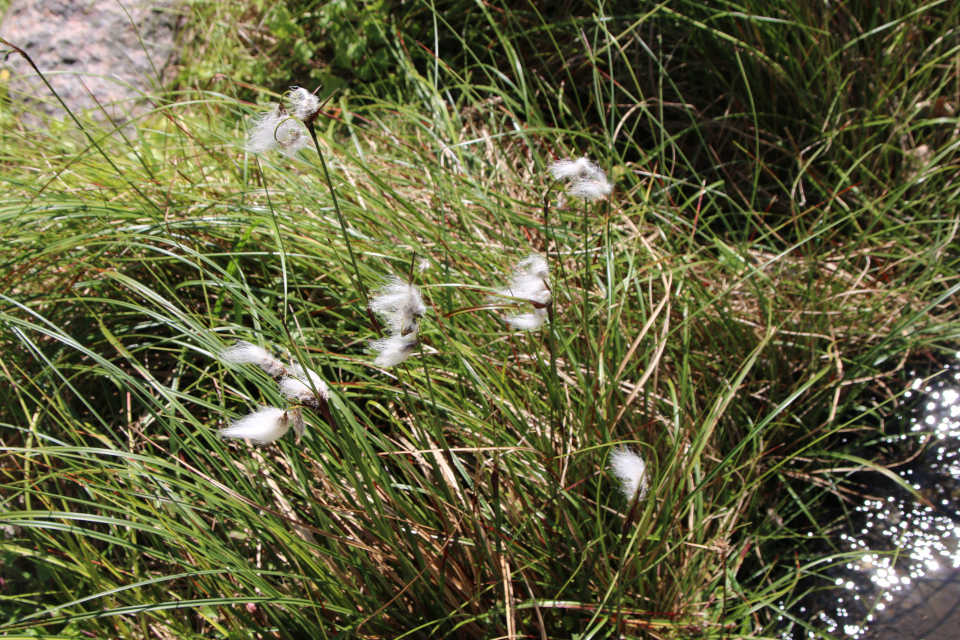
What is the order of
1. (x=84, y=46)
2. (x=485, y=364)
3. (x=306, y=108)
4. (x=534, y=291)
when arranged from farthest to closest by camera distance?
1. (x=84, y=46)
2. (x=485, y=364)
3. (x=534, y=291)
4. (x=306, y=108)

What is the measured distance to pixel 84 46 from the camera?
107 inches

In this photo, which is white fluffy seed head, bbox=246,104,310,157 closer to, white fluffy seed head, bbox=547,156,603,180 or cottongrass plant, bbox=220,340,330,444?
cottongrass plant, bbox=220,340,330,444

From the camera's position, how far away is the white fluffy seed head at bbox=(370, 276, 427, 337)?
0.76 meters

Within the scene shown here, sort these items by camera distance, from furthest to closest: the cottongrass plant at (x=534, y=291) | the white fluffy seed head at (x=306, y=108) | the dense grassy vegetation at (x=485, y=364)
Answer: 1. the dense grassy vegetation at (x=485, y=364)
2. the cottongrass plant at (x=534, y=291)
3. the white fluffy seed head at (x=306, y=108)

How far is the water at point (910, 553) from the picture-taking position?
1135 mm

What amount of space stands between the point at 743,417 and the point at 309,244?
1.10 meters

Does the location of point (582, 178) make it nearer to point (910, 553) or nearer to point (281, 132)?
point (281, 132)

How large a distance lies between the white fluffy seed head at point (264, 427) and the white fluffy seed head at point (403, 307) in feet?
0.58

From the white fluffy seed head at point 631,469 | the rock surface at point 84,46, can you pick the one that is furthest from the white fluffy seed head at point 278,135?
the rock surface at point 84,46

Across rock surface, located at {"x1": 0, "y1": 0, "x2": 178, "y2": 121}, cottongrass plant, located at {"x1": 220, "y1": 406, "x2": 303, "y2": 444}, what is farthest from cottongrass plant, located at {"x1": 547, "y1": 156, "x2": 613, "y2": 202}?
rock surface, located at {"x1": 0, "y1": 0, "x2": 178, "y2": 121}

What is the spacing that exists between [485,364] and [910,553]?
94cm

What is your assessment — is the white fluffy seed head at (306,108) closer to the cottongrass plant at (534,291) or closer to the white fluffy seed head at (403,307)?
the white fluffy seed head at (403,307)

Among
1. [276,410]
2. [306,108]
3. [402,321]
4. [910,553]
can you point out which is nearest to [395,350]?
[402,321]

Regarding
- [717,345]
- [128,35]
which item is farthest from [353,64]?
[717,345]
